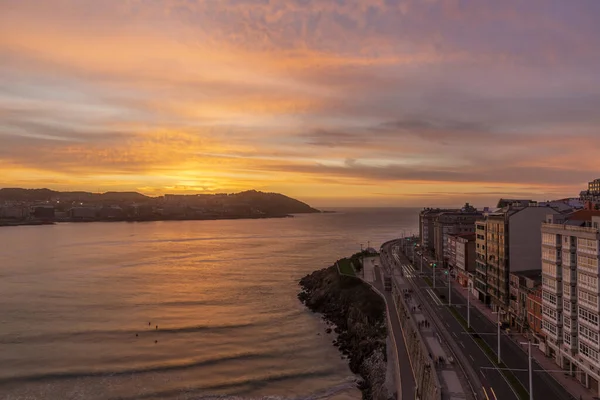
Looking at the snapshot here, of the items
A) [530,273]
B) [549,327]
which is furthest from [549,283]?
[530,273]

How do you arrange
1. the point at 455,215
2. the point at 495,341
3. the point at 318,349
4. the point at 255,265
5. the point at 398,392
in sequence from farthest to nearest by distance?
the point at 255,265 → the point at 455,215 → the point at 318,349 → the point at 495,341 → the point at 398,392

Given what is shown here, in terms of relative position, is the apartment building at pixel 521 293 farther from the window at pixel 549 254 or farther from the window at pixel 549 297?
the window at pixel 549 254

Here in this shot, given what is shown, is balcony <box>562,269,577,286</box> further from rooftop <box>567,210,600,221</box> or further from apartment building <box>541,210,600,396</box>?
rooftop <box>567,210,600,221</box>

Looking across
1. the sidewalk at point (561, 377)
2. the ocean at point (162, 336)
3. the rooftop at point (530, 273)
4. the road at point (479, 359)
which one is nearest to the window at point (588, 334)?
the sidewalk at point (561, 377)

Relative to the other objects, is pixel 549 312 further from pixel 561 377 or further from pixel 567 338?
pixel 561 377

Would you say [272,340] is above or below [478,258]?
below

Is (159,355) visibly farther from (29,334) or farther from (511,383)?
(511,383)

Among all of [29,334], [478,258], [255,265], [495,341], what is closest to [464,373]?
[495,341]

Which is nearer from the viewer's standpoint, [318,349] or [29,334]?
[318,349]
